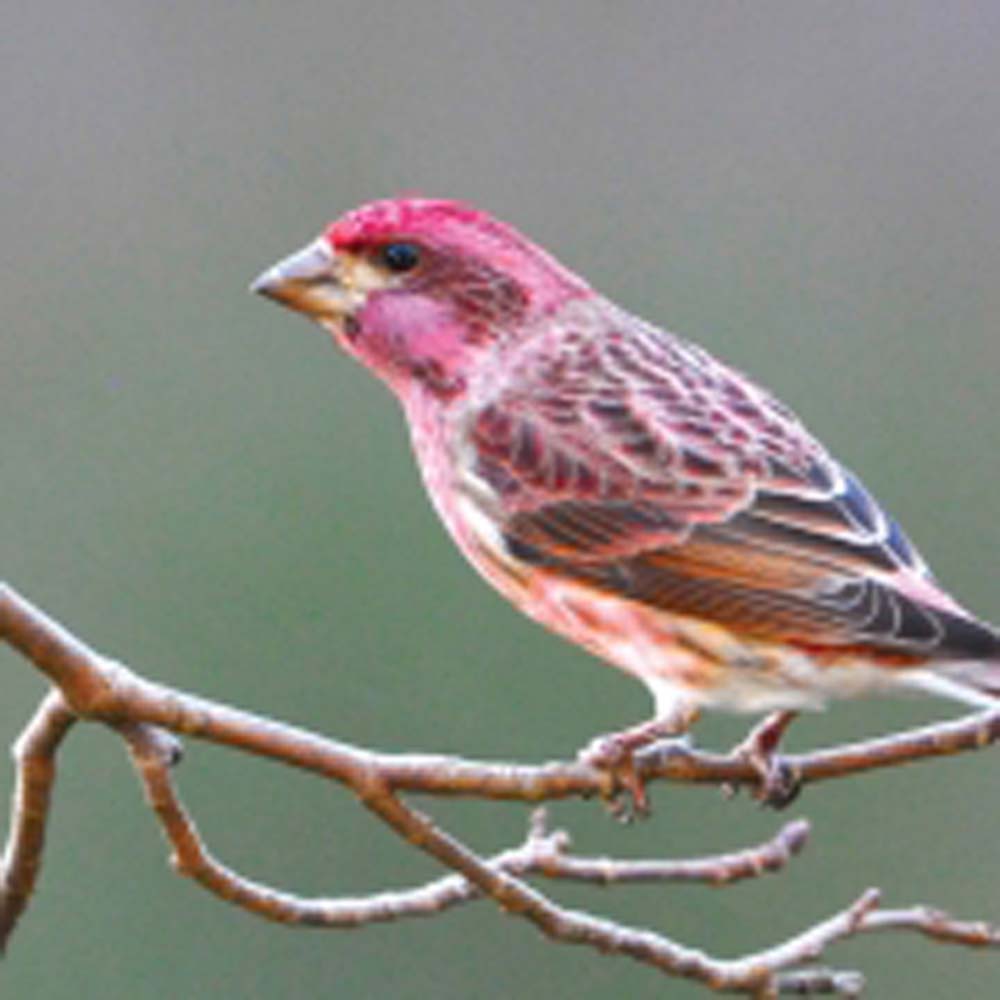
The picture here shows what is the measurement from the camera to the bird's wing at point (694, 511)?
6.02m

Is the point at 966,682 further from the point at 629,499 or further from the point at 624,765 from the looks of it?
the point at 629,499

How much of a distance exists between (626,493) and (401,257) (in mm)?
872

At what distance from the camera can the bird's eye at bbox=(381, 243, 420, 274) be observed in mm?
6207

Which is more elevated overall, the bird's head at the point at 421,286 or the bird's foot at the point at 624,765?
the bird's head at the point at 421,286

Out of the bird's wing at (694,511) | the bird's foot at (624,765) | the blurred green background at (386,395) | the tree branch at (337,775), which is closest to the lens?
the tree branch at (337,775)

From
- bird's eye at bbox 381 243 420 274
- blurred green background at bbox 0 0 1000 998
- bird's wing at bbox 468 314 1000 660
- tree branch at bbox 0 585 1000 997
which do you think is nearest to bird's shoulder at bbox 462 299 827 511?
bird's wing at bbox 468 314 1000 660

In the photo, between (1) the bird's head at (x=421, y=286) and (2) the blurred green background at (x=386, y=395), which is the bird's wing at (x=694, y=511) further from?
(2) the blurred green background at (x=386, y=395)

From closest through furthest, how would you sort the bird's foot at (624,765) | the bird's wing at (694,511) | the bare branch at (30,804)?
the bare branch at (30,804)
the bird's foot at (624,765)
the bird's wing at (694,511)

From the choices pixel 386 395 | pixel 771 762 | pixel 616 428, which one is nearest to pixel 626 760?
pixel 771 762

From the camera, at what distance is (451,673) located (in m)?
14.7

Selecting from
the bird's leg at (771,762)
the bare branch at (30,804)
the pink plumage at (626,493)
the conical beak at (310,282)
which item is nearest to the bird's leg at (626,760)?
the pink plumage at (626,493)

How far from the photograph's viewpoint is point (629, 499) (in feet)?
20.5

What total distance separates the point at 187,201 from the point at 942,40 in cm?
→ 674

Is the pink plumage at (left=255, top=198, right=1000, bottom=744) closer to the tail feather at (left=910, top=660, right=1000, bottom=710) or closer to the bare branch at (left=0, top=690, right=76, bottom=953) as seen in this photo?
the tail feather at (left=910, top=660, right=1000, bottom=710)
